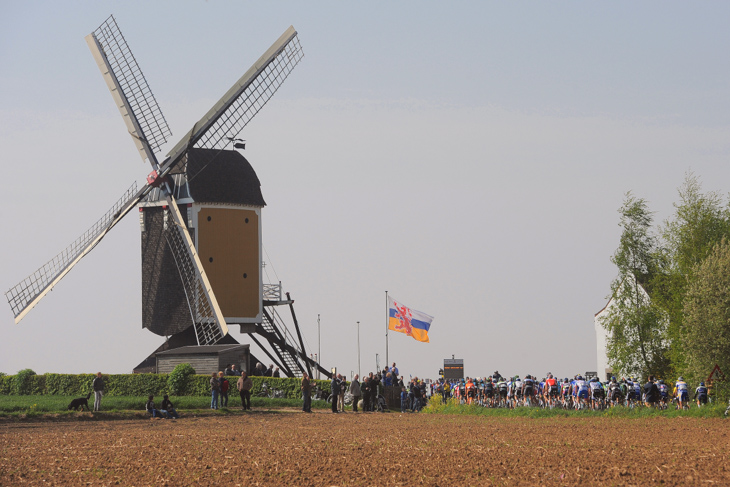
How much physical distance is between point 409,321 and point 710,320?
20133 mm

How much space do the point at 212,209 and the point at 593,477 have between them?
126 ft

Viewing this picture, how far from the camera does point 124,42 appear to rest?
180ft

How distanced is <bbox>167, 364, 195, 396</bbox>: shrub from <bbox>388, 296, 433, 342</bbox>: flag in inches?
496

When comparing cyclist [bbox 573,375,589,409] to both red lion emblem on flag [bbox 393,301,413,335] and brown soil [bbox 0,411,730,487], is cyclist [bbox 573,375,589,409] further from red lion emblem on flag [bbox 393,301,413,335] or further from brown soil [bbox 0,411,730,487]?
red lion emblem on flag [bbox 393,301,413,335]

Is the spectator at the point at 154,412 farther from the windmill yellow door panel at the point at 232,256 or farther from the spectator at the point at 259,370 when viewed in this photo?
the windmill yellow door panel at the point at 232,256

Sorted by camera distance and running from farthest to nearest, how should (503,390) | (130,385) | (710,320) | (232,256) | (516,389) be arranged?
1. (232,256)
2. (130,385)
3. (516,389)
4. (503,390)
5. (710,320)

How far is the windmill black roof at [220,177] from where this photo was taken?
51469 millimetres

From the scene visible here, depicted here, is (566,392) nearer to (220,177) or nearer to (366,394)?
(366,394)

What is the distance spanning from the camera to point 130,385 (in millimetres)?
47500

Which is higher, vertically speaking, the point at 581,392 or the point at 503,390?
the point at 503,390

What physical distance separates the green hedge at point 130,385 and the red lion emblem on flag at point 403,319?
24.9 feet

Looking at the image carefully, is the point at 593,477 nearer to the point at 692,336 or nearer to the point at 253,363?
the point at 692,336

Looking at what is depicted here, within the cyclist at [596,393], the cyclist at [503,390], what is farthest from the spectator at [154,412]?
the cyclist at [596,393]

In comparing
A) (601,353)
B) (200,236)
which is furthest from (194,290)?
(601,353)
